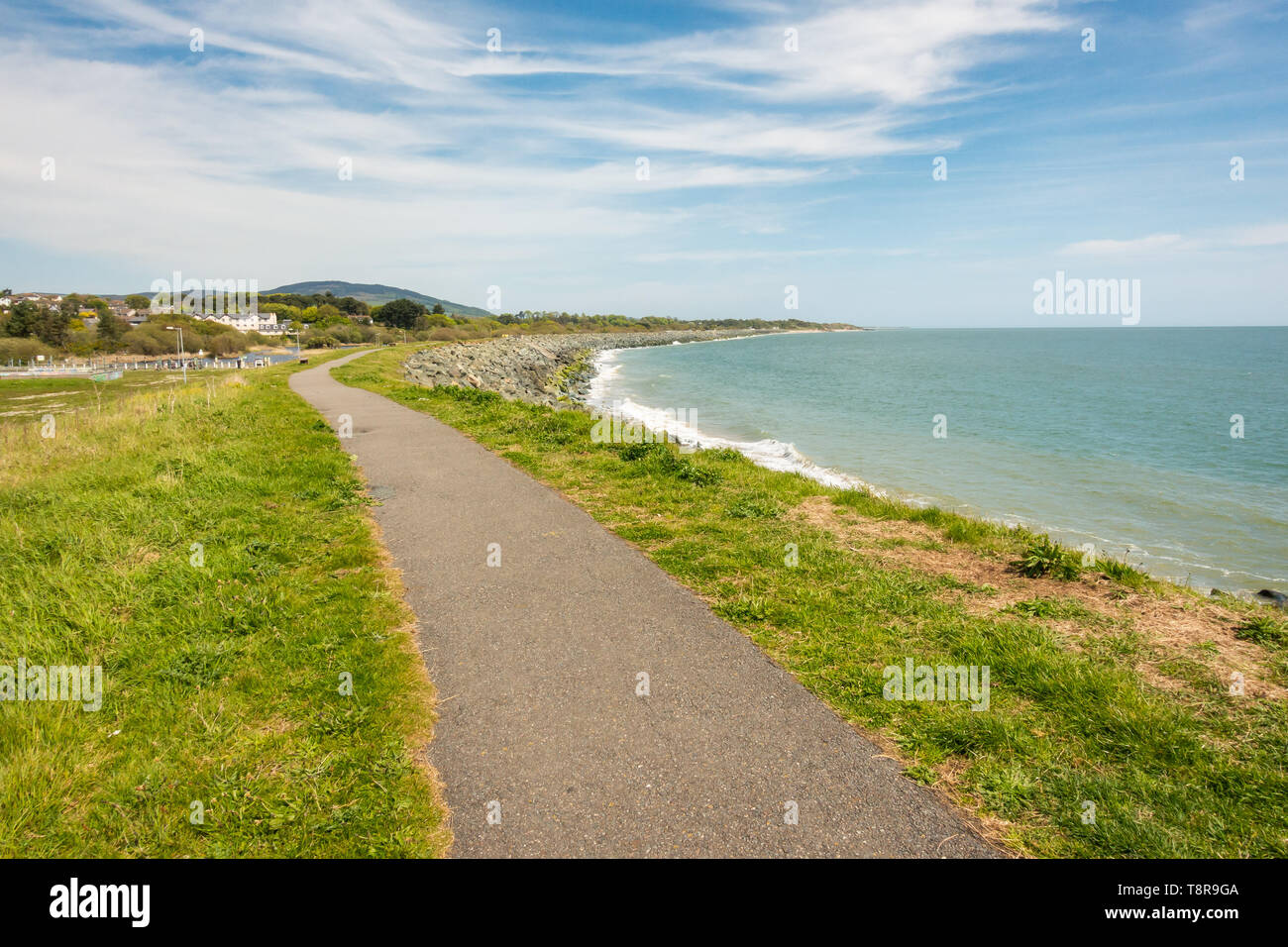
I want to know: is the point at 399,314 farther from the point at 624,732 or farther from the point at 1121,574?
the point at 624,732

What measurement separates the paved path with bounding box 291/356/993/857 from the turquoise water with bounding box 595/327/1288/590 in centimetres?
1040

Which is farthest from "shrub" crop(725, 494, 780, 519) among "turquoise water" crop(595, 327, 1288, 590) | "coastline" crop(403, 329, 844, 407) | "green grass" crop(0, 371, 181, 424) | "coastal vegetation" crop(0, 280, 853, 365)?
"coastal vegetation" crop(0, 280, 853, 365)

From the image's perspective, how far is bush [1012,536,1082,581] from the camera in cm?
697

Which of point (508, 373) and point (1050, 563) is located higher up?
point (508, 373)

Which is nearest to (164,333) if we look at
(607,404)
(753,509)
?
(607,404)

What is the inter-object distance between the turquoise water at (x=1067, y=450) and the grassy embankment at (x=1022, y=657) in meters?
6.34

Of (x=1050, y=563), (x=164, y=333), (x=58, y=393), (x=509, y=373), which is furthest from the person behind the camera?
(x=164, y=333)

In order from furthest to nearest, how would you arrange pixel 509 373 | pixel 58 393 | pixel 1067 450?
pixel 509 373 < pixel 58 393 < pixel 1067 450

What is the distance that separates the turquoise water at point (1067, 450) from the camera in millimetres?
13805

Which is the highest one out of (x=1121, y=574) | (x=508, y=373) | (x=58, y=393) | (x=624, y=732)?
(x=508, y=373)

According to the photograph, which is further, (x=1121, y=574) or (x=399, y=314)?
(x=399, y=314)

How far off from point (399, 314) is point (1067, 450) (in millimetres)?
103680

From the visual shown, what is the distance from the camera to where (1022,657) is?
5.09 metres

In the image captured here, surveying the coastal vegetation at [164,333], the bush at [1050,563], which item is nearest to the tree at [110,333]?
the coastal vegetation at [164,333]
